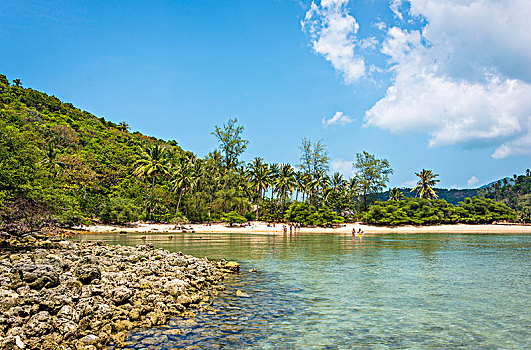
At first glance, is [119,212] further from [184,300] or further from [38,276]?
[184,300]

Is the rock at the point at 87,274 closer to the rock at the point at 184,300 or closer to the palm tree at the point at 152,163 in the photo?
the rock at the point at 184,300

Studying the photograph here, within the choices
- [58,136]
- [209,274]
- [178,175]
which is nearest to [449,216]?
[178,175]

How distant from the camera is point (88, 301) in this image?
1013 cm

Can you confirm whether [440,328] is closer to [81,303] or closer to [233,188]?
[81,303]

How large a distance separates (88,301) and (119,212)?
174ft

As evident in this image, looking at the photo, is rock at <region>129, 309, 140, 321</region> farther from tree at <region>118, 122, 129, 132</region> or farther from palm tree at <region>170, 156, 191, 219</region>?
tree at <region>118, 122, 129, 132</region>

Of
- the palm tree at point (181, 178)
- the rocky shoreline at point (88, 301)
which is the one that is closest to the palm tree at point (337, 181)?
the palm tree at point (181, 178)

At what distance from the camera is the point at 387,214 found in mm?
71250

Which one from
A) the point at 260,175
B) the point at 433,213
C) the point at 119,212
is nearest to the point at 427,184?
Answer: the point at 433,213

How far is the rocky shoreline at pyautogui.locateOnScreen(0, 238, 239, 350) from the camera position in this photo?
27.0ft

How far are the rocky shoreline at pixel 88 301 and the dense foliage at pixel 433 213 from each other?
61.6m

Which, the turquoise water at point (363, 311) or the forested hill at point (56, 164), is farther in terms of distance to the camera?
the forested hill at point (56, 164)

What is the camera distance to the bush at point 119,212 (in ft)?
192

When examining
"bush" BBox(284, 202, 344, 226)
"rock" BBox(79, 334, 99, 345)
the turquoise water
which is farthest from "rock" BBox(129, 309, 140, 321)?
"bush" BBox(284, 202, 344, 226)
